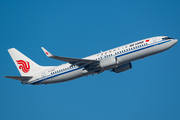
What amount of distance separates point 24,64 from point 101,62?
18.1 metres

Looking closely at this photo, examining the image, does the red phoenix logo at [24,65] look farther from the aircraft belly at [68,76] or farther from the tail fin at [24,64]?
the aircraft belly at [68,76]

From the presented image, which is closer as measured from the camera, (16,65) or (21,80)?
(21,80)

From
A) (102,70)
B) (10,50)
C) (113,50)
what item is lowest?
(102,70)

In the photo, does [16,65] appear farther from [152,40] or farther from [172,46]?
[172,46]

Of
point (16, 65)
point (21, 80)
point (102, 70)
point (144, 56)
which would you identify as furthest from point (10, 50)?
point (144, 56)

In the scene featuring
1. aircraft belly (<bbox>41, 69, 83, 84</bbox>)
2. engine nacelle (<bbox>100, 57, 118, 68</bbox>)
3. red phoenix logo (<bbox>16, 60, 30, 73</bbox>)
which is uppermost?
red phoenix logo (<bbox>16, 60, 30, 73</bbox>)

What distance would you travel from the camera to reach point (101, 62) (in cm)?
4450

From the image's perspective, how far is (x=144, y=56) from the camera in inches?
1752

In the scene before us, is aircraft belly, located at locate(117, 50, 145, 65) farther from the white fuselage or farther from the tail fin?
the tail fin

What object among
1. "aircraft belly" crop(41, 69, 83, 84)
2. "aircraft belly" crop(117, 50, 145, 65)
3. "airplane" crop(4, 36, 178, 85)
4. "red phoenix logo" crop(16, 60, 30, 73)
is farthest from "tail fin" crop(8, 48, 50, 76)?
"aircraft belly" crop(117, 50, 145, 65)

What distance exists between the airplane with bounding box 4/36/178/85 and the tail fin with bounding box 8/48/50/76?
3.39 feet

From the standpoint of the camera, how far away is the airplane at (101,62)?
144 ft

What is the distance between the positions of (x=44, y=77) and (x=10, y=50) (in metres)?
11.2

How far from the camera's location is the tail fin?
51.5m
